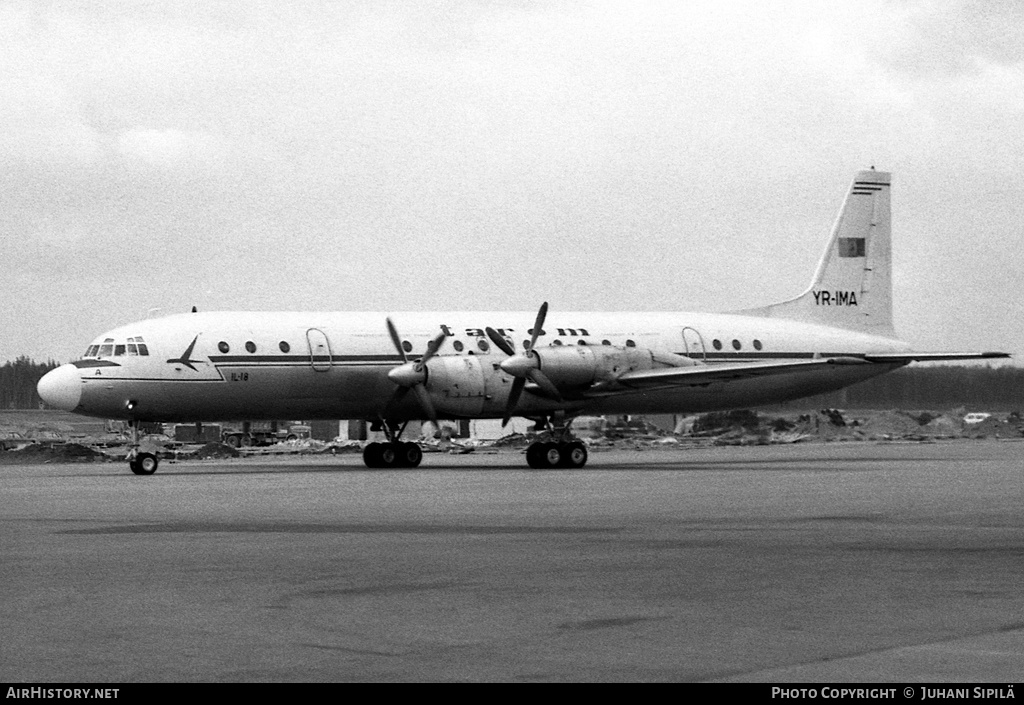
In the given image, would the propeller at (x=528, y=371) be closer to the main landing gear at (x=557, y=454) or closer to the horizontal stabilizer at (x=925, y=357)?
the main landing gear at (x=557, y=454)

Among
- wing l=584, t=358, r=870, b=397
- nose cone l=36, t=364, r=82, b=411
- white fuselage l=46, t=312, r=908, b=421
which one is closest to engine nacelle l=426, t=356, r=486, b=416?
white fuselage l=46, t=312, r=908, b=421

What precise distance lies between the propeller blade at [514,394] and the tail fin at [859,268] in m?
14.5

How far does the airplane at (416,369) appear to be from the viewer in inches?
1625

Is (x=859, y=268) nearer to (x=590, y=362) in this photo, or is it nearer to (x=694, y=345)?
(x=694, y=345)

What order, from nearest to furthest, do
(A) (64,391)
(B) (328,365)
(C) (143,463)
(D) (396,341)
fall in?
1. (C) (143,463)
2. (A) (64,391)
3. (B) (328,365)
4. (D) (396,341)

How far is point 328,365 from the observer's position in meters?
42.8

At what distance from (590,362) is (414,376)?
202 inches

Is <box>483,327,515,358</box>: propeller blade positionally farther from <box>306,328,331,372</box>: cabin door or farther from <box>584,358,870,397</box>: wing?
<box>306,328,331,372</box>: cabin door

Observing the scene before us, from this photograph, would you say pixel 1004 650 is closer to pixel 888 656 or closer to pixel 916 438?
pixel 888 656

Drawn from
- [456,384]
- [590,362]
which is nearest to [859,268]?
[590,362]

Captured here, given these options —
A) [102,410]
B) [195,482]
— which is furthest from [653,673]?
[102,410]

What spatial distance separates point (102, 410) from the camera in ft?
134

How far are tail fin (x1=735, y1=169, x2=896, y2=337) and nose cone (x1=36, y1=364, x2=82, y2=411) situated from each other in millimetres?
25650

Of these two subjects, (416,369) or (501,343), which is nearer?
(416,369)
